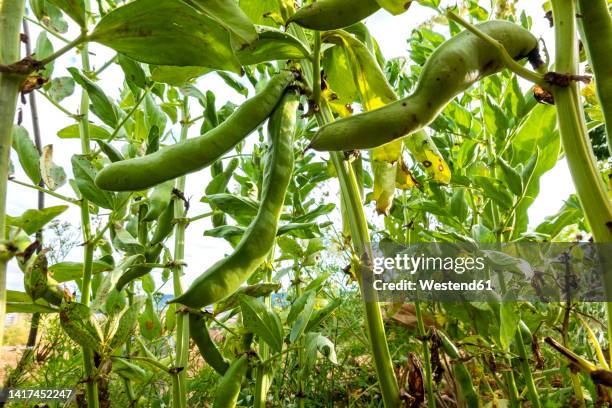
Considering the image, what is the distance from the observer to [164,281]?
53.9 inches

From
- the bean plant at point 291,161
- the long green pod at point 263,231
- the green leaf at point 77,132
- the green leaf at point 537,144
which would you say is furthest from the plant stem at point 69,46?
the green leaf at point 537,144

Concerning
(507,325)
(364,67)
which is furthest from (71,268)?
(507,325)

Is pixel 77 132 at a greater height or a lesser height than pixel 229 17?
greater

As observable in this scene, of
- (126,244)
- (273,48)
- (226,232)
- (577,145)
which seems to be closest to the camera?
(577,145)

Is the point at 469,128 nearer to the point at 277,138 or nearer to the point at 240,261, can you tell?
the point at 277,138

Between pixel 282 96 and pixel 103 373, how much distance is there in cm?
54

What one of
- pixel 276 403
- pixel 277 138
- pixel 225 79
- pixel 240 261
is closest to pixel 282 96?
pixel 277 138

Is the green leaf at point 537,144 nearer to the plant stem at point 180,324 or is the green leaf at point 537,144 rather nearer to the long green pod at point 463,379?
the long green pod at point 463,379

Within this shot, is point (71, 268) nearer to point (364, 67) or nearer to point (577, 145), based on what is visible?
point (364, 67)

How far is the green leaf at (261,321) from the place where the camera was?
2.49 feet

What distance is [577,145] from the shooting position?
363 millimetres

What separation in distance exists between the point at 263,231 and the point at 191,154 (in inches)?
5.5

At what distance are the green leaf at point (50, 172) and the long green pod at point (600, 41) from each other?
2.45 ft

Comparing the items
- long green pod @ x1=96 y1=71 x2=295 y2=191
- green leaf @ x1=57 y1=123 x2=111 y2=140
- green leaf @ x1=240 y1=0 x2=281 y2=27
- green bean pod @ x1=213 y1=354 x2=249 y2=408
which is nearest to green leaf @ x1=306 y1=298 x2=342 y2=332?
green bean pod @ x1=213 y1=354 x2=249 y2=408
